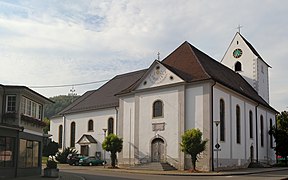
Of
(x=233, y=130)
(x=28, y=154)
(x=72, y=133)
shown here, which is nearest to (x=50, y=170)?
(x=28, y=154)

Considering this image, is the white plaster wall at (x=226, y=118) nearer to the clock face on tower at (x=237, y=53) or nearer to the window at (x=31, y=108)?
the window at (x=31, y=108)

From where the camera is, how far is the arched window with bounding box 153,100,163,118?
130ft

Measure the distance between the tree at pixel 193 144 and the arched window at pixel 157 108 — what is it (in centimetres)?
599

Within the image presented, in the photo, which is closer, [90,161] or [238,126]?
[238,126]

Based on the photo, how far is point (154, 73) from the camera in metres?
40.2

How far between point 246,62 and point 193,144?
85.0 ft

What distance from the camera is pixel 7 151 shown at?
23516 mm

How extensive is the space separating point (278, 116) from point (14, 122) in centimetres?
4349

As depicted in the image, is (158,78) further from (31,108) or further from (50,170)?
(50,170)

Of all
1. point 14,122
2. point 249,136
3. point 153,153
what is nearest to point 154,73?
point 153,153

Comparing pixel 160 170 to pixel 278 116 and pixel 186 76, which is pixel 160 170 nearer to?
pixel 186 76

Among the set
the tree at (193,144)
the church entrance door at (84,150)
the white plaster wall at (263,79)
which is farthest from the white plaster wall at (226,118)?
the church entrance door at (84,150)

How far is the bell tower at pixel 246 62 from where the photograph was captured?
54844 mm

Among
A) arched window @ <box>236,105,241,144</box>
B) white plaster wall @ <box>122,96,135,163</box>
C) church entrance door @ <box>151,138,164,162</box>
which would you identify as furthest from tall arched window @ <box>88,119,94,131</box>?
arched window @ <box>236,105,241,144</box>
